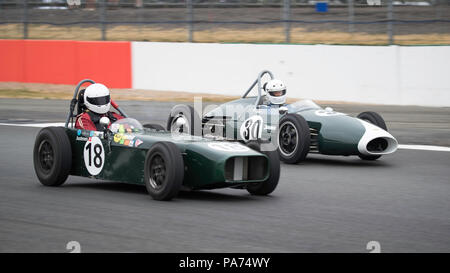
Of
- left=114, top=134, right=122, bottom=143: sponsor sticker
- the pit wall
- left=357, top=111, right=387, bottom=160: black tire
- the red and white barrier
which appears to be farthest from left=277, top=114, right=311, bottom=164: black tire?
the red and white barrier

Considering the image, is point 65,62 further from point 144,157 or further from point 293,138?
point 144,157

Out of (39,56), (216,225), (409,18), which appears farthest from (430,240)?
(39,56)

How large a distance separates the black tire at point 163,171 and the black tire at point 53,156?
110 cm

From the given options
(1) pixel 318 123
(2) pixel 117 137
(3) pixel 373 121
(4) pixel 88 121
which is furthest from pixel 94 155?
(3) pixel 373 121

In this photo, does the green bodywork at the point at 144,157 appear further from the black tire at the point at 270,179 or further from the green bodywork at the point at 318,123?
the green bodywork at the point at 318,123

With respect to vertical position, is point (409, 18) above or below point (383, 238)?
above

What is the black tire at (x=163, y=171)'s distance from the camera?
7.21 metres

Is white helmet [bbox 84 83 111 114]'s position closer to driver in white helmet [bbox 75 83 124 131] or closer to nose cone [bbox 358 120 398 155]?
driver in white helmet [bbox 75 83 124 131]

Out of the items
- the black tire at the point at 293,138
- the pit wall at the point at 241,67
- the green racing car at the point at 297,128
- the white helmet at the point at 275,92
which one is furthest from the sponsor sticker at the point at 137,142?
the pit wall at the point at 241,67

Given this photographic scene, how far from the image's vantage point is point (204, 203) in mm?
7578

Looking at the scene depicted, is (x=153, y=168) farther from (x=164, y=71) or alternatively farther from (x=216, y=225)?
(x=164, y=71)

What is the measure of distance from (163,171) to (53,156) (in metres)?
1.49

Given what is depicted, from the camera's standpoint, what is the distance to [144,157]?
7.72 meters
